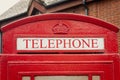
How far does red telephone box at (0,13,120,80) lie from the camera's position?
401 cm

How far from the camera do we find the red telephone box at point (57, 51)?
401 centimetres

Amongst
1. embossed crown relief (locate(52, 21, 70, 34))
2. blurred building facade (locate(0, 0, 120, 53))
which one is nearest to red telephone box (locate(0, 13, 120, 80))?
embossed crown relief (locate(52, 21, 70, 34))

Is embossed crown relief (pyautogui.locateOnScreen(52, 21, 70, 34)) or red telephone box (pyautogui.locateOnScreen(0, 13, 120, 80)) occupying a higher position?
embossed crown relief (pyautogui.locateOnScreen(52, 21, 70, 34))

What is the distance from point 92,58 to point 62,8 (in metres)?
11.7

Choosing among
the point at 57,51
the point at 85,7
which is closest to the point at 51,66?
the point at 57,51

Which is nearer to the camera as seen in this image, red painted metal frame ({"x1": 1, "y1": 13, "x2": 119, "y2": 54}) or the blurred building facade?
red painted metal frame ({"x1": 1, "y1": 13, "x2": 119, "y2": 54})

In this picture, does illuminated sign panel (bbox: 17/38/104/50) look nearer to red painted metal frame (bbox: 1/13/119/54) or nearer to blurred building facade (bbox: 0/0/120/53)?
red painted metal frame (bbox: 1/13/119/54)

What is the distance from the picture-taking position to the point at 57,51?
4043mm

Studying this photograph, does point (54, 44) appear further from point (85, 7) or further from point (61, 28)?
point (85, 7)

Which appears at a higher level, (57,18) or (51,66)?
(57,18)

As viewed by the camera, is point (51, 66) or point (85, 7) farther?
point (85, 7)

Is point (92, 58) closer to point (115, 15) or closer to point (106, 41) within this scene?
point (106, 41)

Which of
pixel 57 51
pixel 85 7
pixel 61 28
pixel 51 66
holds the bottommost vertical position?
pixel 51 66

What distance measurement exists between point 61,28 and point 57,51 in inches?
8.5
